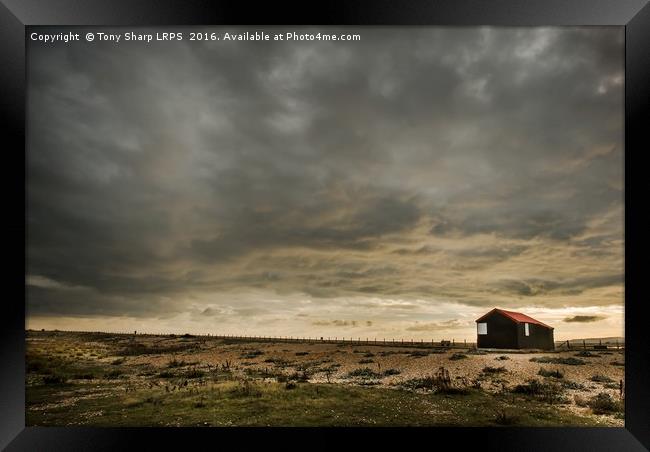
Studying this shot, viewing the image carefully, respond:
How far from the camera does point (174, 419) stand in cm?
1017

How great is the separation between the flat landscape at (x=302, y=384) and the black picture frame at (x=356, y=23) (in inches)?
26.5

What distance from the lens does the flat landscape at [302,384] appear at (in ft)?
33.2

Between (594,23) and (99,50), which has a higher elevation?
(99,50)

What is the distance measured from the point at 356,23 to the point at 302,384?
1004 cm

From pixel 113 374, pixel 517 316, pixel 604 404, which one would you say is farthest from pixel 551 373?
pixel 113 374

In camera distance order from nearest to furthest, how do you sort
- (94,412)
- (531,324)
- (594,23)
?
(594,23) < (94,412) < (531,324)

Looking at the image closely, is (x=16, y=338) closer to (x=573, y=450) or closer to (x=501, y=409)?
(x=501, y=409)

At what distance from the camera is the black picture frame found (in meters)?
8.88

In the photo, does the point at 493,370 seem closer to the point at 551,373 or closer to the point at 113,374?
the point at 551,373

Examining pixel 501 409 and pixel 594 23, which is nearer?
pixel 594 23

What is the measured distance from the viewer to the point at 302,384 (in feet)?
38.3

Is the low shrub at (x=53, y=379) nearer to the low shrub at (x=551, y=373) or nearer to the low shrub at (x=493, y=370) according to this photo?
the low shrub at (x=493, y=370)

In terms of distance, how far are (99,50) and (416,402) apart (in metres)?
13.5

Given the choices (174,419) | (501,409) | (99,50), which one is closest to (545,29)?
(501,409)
